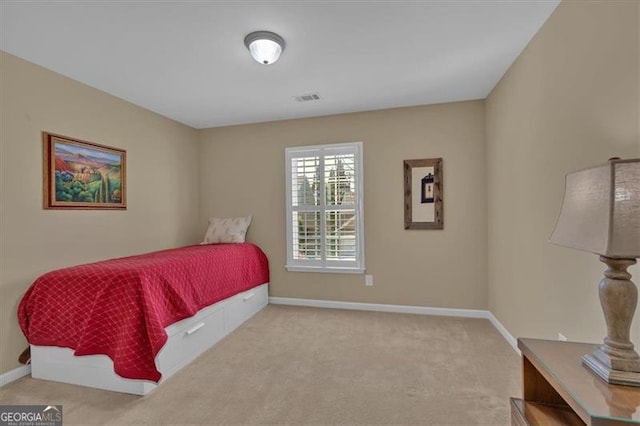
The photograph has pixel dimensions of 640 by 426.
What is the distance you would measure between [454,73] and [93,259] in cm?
375

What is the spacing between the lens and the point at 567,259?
6.01 feet

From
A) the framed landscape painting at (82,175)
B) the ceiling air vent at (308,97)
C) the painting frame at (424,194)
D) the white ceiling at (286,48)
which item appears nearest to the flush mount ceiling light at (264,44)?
the white ceiling at (286,48)

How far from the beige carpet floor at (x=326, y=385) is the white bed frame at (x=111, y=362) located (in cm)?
6

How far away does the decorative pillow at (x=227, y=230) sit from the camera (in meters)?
3.98

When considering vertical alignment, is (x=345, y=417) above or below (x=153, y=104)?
below

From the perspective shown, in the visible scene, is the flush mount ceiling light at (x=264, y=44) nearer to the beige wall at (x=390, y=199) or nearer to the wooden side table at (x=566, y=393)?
the beige wall at (x=390, y=199)

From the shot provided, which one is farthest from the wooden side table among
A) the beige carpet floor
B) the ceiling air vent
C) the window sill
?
the ceiling air vent

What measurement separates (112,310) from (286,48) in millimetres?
2224

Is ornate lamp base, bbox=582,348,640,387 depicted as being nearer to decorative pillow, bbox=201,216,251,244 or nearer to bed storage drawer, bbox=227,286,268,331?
bed storage drawer, bbox=227,286,268,331

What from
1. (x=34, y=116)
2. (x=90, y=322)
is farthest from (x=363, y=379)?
(x=34, y=116)

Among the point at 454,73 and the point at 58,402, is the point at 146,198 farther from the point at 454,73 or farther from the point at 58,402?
the point at 454,73

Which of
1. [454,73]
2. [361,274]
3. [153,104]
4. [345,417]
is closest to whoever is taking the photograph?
[345,417]

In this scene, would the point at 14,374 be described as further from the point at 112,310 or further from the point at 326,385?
the point at 326,385

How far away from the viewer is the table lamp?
909 millimetres
